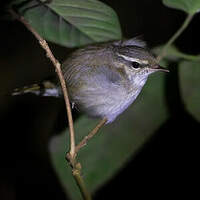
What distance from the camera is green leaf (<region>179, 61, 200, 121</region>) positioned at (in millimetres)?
2314

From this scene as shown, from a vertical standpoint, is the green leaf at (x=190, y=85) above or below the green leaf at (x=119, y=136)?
above

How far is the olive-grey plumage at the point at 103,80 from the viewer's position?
97.0 inches

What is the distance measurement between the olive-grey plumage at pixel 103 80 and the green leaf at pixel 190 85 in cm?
24

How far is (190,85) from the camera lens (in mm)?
2336

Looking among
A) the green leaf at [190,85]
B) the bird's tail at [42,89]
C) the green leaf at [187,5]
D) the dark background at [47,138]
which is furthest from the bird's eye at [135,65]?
the dark background at [47,138]

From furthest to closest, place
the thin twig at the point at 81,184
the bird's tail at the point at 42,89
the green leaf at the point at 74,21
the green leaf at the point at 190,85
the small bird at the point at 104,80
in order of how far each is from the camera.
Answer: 1. the bird's tail at the point at 42,89
2. the small bird at the point at 104,80
3. the green leaf at the point at 190,85
4. the green leaf at the point at 74,21
5. the thin twig at the point at 81,184

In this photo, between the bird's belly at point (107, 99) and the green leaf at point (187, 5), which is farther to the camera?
the bird's belly at point (107, 99)

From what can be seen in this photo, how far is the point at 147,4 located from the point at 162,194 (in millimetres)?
2275

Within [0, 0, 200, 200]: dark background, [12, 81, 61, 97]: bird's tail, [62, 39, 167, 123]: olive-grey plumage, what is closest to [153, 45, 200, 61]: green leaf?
[62, 39, 167, 123]: olive-grey plumage

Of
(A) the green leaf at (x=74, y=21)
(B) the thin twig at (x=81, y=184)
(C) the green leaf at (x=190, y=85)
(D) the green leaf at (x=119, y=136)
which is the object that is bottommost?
(D) the green leaf at (x=119, y=136)

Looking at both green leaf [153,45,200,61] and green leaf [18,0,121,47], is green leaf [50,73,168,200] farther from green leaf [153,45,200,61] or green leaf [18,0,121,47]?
green leaf [18,0,121,47]

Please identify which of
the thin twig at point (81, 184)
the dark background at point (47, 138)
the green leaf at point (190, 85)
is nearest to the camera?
the thin twig at point (81, 184)

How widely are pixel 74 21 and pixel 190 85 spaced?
0.81 meters

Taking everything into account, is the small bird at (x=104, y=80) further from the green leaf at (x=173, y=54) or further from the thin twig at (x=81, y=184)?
the thin twig at (x=81, y=184)
